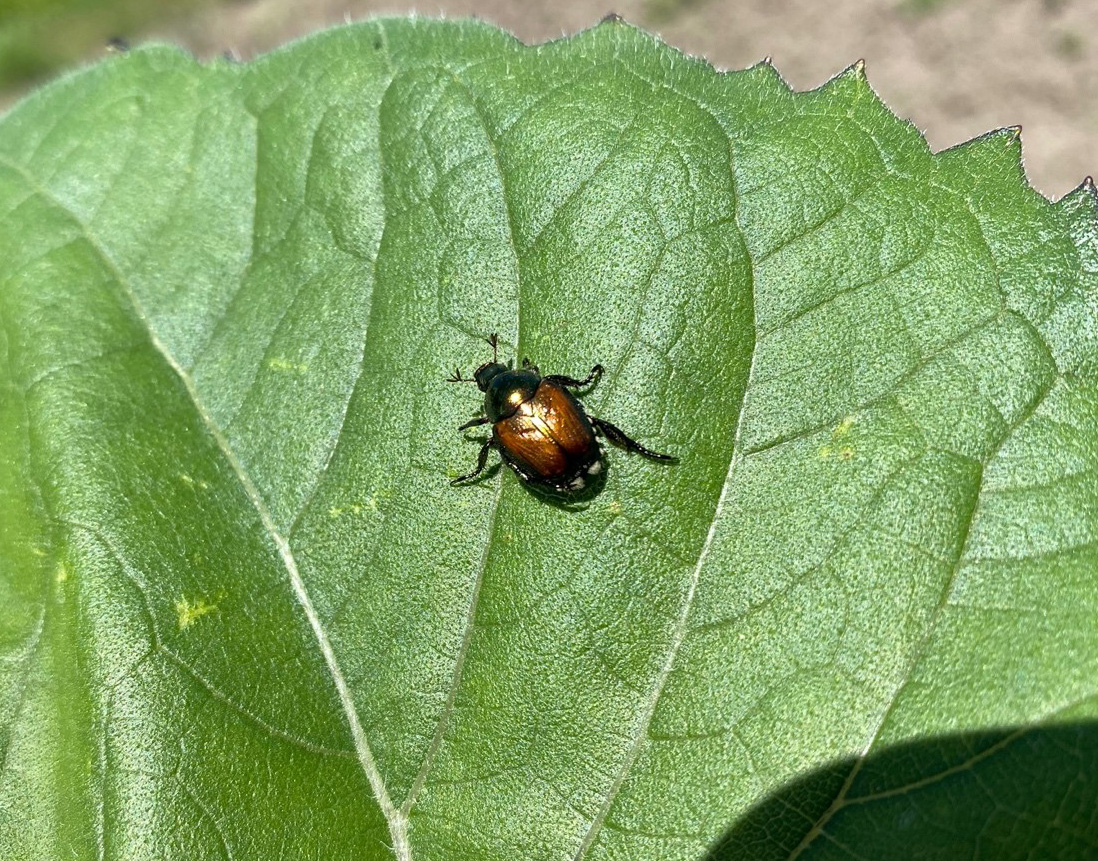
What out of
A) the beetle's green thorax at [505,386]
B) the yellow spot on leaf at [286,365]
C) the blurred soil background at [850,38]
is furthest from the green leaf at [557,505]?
the blurred soil background at [850,38]

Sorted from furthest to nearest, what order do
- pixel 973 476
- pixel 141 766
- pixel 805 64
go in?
pixel 805 64
pixel 141 766
pixel 973 476

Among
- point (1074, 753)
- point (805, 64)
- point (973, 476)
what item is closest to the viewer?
point (1074, 753)

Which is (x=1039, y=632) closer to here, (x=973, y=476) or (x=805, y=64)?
(x=973, y=476)

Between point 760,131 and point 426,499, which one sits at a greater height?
point 760,131

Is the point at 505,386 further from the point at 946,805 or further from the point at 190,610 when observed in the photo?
the point at 946,805

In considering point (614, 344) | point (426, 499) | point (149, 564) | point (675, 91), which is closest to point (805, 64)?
point (675, 91)

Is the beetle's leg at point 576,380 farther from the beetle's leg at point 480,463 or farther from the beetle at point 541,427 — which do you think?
the beetle's leg at point 480,463

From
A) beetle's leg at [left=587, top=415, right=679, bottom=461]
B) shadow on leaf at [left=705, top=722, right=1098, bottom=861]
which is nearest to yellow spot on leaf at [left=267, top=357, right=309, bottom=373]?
beetle's leg at [left=587, top=415, right=679, bottom=461]

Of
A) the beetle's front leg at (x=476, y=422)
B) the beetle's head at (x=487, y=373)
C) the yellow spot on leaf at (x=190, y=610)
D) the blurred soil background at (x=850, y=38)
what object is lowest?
the yellow spot on leaf at (x=190, y=610)
